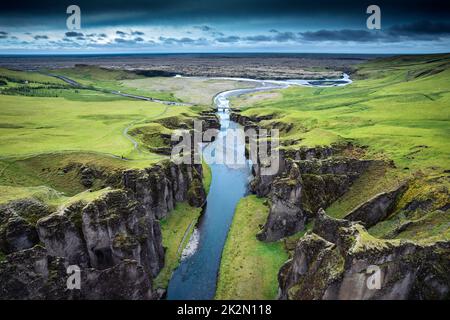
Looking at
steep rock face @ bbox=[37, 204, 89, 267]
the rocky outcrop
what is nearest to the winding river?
steep rock face @ bbox=[37, 204, 89, 267]

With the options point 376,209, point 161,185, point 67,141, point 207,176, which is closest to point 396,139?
point 376,209

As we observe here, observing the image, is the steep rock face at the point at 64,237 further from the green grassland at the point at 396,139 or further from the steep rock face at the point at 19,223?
the green grassland at the point at 396,139

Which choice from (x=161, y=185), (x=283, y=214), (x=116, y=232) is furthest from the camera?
(x=161, y=185)

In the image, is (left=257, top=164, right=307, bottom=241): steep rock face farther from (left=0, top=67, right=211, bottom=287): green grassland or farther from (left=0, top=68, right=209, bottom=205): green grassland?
(left=0, top=68, right=209, bottom=205): green grassland

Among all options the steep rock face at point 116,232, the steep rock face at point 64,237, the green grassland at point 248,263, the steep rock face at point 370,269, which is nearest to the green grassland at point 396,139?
the steep rock face at point 370,269

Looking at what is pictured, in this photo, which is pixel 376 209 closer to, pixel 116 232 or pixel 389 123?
pixel 116 232

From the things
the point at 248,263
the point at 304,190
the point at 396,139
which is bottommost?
the point at 248,263
